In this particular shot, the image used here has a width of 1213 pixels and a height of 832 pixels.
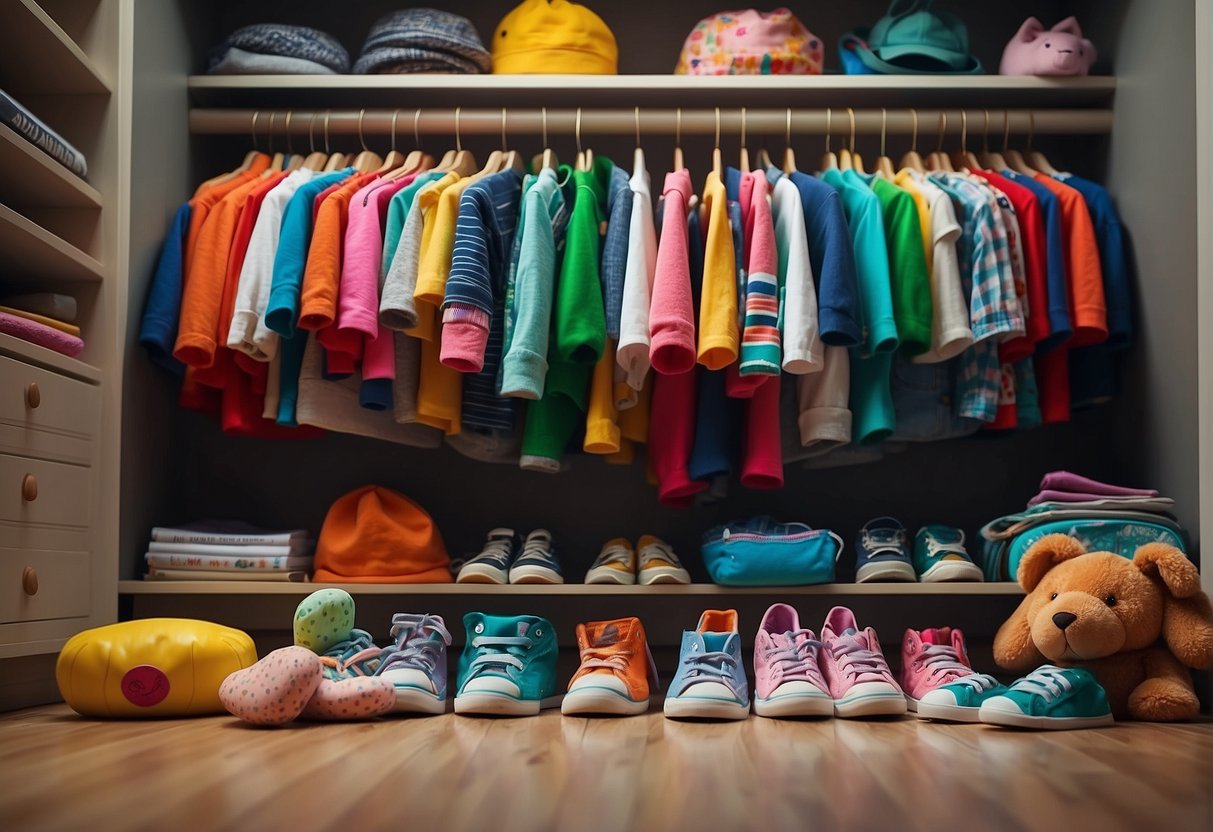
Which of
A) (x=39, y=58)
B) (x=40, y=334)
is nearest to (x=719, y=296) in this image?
(x=40, y=334)

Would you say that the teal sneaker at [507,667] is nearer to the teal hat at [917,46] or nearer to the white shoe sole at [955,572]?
the white shoe sole at [955,572]

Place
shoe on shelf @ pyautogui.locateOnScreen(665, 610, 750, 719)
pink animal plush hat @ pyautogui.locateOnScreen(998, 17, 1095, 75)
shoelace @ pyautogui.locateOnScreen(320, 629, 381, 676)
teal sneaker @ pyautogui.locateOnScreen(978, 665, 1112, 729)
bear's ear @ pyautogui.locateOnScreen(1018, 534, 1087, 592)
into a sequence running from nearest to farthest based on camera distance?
teal sneaker @ pyautogui.locateOnScreen(978, 665, 1112, 729) < shoe on shelf @ pyautogui.locateOnScreen(665, 610, 750, 719) < shoelace @ pyautogui.locateOnScreen(320, 629, 381, 676) < bear's ear @ pyautogui.locateOnScreen(1018, 534, 1087, 592) < pink animal plush hat @ pyautogui.locateOnScreen(998, 17, 1095, 75)

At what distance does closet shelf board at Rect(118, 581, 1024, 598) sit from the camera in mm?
2248

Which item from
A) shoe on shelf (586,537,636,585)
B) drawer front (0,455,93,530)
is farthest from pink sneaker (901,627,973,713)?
drawer front (0,455,93,530)

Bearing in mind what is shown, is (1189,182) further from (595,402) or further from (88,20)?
(88,20)

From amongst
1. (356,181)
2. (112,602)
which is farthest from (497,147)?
(112,602)

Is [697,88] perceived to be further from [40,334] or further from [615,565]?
[40,334]

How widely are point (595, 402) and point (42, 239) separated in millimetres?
1020

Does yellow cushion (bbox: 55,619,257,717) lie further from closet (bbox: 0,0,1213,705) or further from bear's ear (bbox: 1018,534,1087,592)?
bear's ear (bbox: 1018,534,1087,592)

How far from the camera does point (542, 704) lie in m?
1.99

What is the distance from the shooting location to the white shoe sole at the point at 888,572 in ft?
7.47

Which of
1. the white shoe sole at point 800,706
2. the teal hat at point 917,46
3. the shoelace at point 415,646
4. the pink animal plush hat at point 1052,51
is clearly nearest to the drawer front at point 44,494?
the shoelace at point 415,646

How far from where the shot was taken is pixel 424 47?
2.52 meters

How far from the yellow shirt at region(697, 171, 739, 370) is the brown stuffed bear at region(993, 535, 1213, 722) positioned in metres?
0.71
